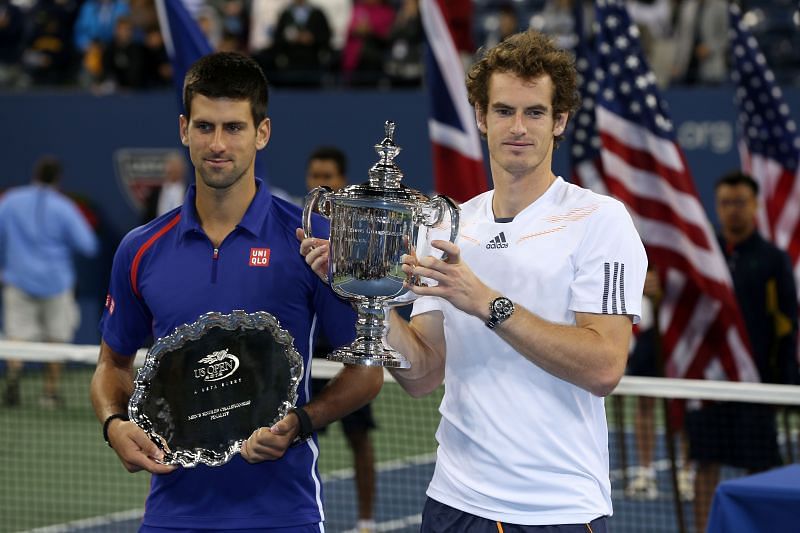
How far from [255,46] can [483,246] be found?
1371cm

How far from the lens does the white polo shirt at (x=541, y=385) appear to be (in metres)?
3.68

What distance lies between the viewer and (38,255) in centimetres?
1429

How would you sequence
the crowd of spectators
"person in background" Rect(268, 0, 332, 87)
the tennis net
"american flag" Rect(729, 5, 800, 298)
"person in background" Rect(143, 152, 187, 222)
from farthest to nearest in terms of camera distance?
"person in background" Rect(268, 0, 332, 87) → the crowd of spectators → "person in background" Rect(143, 152, 187, 222) → "american flag" Rect(729, 5, 800, 298) → the tennis net

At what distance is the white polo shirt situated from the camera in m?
3.68

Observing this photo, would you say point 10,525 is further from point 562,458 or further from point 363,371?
point 562,458

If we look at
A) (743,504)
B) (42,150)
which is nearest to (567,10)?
(42,150)

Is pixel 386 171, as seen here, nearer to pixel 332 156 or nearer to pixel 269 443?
pixel 269 443

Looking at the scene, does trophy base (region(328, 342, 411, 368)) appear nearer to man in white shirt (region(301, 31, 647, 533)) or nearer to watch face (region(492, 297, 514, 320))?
man in white shirt (region(301, 31, 647, 533))

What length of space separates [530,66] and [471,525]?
1.31m

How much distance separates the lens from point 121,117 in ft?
56.7

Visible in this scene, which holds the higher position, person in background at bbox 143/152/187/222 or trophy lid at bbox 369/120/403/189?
person in background at bbox 143/152/187/222

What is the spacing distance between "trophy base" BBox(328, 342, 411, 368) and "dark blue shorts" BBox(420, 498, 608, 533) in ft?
1.52

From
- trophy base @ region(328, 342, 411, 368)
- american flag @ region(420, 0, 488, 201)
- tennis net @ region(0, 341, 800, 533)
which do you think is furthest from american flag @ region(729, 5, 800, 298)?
trophy base @ region(328, 342, 411, 368)

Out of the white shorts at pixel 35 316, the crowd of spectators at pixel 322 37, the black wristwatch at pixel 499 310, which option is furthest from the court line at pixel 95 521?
the crowd of spectators at pixel 322 37
